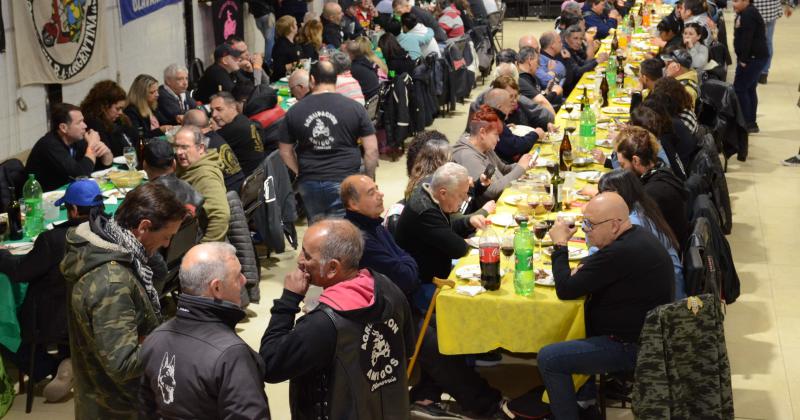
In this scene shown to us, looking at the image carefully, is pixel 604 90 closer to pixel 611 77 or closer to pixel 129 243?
pixel 611 77

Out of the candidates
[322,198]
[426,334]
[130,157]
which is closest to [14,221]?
[130,157]

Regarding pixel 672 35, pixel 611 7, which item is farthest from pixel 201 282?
pixel 611 7

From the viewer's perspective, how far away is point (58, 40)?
343 inches

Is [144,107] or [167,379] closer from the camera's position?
[167,379]

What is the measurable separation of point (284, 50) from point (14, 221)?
224 inches

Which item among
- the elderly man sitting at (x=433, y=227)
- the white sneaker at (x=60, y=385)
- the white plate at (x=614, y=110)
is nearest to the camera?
the elderly man sitting at (x=433, y=227)

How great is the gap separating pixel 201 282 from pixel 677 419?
2256 mm

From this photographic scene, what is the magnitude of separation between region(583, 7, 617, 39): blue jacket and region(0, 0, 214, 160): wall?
465 cm

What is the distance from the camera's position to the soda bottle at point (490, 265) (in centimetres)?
474

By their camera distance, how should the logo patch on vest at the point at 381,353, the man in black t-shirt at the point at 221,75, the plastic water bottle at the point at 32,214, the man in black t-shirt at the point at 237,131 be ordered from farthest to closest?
1. the man in black t-shirt at the point at 221,75
2. the man in black t-shirt at the point at 237,131
3. the plastic water bottle at the point at 32,214
4. the logo patch on vest at the point at 381,353

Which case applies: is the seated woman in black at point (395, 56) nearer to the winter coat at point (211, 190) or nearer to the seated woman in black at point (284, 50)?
the seated woman in black at point (284, 50)

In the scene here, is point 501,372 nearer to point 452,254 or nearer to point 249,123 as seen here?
point 452,254

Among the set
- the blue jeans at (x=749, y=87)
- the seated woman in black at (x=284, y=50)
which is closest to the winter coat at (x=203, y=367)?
the seated woman in black at (x=284, y=50)

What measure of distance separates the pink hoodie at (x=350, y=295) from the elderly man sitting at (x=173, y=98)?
529 centimetres
